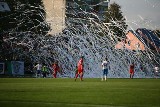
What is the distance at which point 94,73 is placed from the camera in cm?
4844

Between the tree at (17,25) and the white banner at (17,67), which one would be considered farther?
the tree at (17,25)

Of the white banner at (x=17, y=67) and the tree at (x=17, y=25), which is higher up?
the tree at (x=17, y=25)

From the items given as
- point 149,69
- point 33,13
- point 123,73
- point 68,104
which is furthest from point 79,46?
point 68,104

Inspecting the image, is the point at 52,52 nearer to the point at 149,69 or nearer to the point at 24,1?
the point at 149,69

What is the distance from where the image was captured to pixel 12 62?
44531 millimetres

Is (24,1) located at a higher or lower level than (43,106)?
higher

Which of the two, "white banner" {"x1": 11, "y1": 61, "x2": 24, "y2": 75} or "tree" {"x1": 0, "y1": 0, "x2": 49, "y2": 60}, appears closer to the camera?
"white banner" {"x1": 11, "y1": 61, "x2": 24, "y2": 75}

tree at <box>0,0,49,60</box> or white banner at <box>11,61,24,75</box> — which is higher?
tree at <box>0,0,49,60</box>

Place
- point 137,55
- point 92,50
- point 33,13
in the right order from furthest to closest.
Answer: point 33,13
point 137,55
point 92,50

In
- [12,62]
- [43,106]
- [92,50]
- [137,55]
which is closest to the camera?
[43,106]

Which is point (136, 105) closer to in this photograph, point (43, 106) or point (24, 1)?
point (43, 106)

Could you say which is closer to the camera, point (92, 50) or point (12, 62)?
point (12, 62)

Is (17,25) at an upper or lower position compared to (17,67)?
upper

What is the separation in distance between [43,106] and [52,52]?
3811 cm
